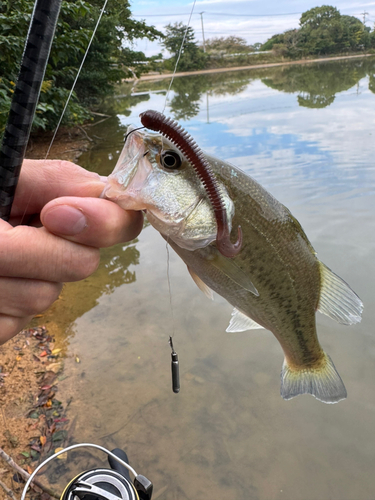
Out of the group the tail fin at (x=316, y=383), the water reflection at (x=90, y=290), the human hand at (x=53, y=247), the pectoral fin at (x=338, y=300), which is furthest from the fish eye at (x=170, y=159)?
the water reflection at (x=90, y=290)

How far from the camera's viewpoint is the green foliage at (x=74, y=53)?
6.00 meters

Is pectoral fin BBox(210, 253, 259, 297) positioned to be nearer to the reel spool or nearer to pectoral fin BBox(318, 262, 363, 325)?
pectoral fin BBox(318, 262, 363, 325)

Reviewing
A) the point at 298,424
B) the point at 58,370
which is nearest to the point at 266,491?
the point at 298,424

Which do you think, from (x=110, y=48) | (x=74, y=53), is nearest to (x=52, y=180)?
(x=74, y=53)

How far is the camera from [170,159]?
47.4 inches

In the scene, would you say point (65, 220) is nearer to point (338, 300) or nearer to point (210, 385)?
point (338, 300)

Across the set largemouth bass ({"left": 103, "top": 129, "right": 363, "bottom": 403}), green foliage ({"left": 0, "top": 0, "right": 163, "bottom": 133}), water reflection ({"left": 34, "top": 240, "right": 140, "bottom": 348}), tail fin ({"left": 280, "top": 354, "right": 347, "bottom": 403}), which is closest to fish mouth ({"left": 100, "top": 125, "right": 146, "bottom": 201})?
largemouth bass ({"left": 103, "top": 129, "right": 363, "bottom": 403})

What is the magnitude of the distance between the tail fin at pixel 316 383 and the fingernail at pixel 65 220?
1.34m

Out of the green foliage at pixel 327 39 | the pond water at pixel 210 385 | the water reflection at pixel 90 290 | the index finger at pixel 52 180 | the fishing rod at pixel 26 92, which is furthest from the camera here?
the green foliage at pixel 327 39

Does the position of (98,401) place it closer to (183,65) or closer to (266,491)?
(266,491)

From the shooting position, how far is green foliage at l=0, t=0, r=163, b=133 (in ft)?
19.7

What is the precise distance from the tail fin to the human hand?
116 centimetres

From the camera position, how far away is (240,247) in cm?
133

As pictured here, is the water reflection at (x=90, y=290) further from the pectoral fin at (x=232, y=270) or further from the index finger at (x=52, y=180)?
the pectoral fin at (x=232, y=270)
